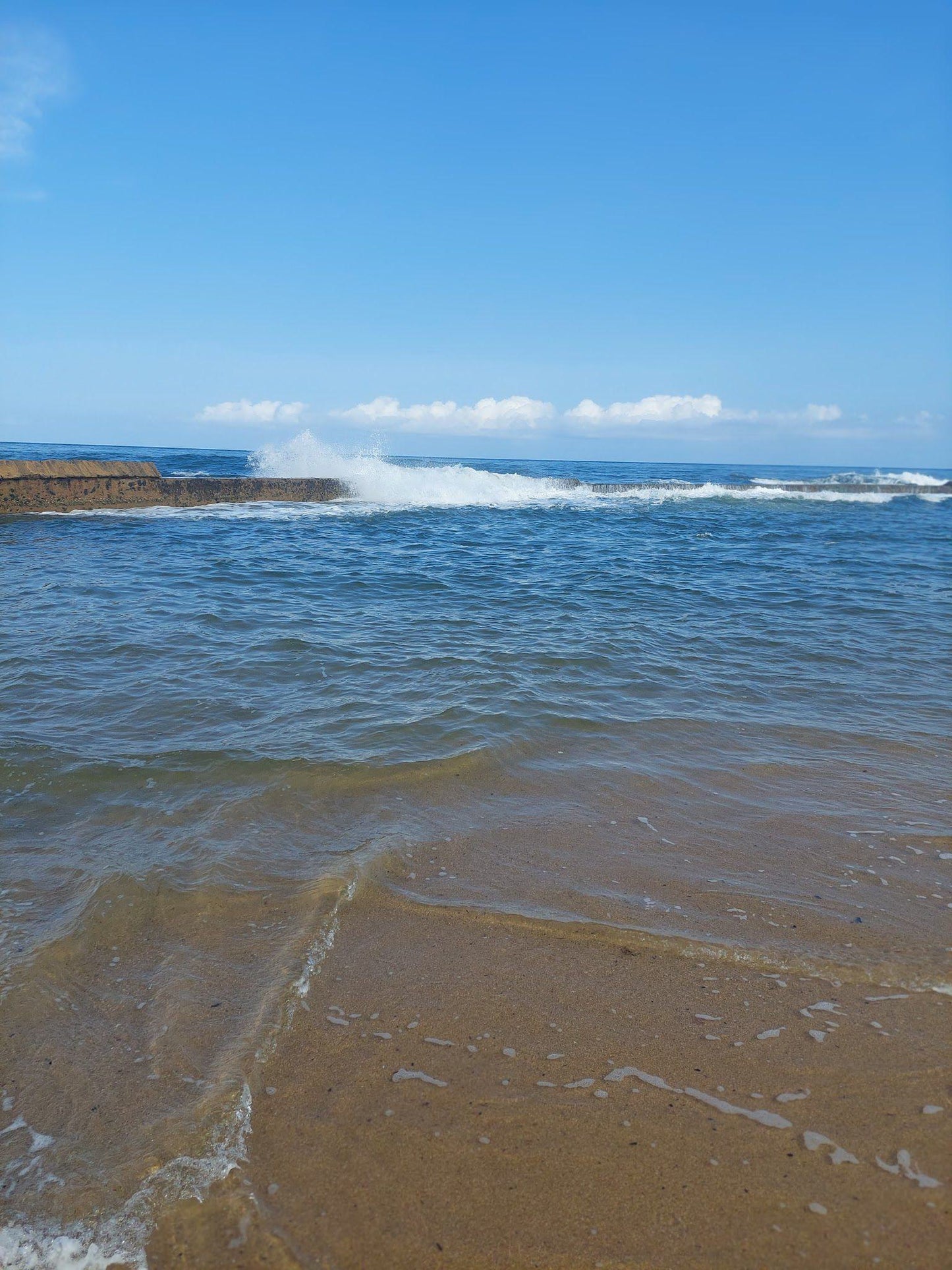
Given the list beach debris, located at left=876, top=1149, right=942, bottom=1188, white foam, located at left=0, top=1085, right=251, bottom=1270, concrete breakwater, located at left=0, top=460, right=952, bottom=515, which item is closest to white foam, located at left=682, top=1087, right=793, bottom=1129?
beach debris, located at left=876, top=1149, right=942, bottom=1188

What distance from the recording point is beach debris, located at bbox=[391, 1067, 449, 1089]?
1851mm

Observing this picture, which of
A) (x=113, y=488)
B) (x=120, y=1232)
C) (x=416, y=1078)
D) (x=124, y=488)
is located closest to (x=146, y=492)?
(x=124, y=488)

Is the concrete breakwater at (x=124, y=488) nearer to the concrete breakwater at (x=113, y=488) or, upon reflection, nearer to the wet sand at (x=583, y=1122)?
the concrete breakwater at (x=113, y=488)

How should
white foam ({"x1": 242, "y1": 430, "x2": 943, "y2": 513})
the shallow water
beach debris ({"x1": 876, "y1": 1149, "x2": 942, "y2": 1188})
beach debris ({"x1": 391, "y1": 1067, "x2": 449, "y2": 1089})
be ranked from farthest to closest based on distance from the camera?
white foam ({"x1": 242, "y1": 430, "x2": 943, "y2": 513}) < the shallow water < beach debris ({"x1": 391, "y1": 1067, "x2": 449, "y2": 1089}) < beach debris ({"x1": 876, "y1": 1149, "x2": 942, "y2": 1188})

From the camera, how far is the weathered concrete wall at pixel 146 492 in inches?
516

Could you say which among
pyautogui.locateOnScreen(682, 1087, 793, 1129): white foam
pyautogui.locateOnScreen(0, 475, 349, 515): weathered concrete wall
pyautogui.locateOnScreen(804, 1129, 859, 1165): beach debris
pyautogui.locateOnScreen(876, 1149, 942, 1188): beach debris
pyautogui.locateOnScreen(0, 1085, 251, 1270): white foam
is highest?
pyautogui.locateOnScreen(0, 475, 349, 515): weathered concrete wall

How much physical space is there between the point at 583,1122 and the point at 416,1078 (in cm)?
45

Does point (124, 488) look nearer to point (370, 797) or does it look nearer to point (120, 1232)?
point (370, 797)

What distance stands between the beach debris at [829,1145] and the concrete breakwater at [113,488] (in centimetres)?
1502

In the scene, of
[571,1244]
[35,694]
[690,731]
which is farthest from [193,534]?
[571,1244]

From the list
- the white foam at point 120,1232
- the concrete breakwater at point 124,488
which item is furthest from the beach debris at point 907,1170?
the concrete breakwater at point 124,488

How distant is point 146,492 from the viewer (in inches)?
595

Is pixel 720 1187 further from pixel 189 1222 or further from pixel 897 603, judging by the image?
pixel 897 603

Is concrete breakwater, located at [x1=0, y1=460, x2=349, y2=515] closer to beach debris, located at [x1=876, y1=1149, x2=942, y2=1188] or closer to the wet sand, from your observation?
the wet sand
